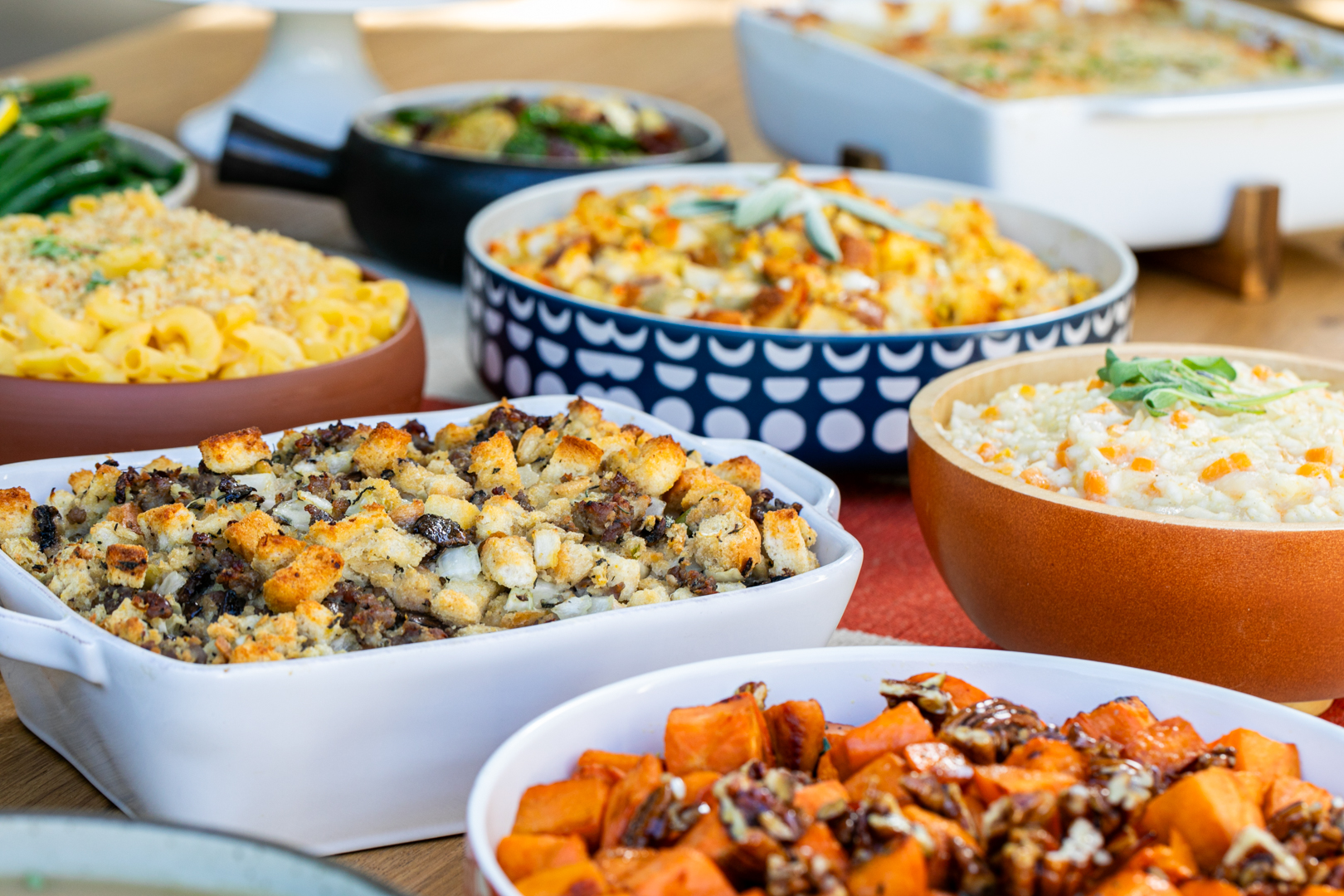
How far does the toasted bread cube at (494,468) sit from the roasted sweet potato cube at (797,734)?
302 millimetres

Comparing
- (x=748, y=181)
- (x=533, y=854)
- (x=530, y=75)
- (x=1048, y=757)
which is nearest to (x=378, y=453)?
(x=533, y=854)

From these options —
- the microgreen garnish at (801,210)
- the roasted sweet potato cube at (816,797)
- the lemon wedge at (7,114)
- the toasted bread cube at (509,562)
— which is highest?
the lemon wedge at (7,114)

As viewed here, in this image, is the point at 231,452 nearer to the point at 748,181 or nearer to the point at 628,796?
the point at 628,796

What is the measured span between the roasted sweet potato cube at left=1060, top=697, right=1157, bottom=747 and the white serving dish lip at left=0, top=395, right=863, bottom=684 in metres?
0.18

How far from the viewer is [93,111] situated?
6.93 feet

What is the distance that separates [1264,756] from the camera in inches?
29.9

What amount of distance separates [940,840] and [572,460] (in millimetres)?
448

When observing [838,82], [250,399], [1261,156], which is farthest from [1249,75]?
[250,399]

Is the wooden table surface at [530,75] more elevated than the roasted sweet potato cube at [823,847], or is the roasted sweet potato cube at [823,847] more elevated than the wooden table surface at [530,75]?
the roasted sweet potato cube at [823,847]

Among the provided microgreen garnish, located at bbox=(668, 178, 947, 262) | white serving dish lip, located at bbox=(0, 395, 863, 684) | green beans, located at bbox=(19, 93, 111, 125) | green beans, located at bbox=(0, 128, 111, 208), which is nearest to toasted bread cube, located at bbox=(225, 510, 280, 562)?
white serving dish lip, located at bbox=(0, 395, 863, 684)

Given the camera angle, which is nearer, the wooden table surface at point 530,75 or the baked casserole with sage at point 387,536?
the baked casserole with sage at point 387,536

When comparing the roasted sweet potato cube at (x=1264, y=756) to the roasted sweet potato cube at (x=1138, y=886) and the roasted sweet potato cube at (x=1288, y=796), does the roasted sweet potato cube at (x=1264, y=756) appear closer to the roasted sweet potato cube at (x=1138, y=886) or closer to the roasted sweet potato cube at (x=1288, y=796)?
the roasted sweet potato cube at (x=1288, y=796)

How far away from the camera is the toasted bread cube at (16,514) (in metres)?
0.92

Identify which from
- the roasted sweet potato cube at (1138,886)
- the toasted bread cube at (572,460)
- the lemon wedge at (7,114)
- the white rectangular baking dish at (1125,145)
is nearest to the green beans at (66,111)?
the lemon wedge at (7,114)
